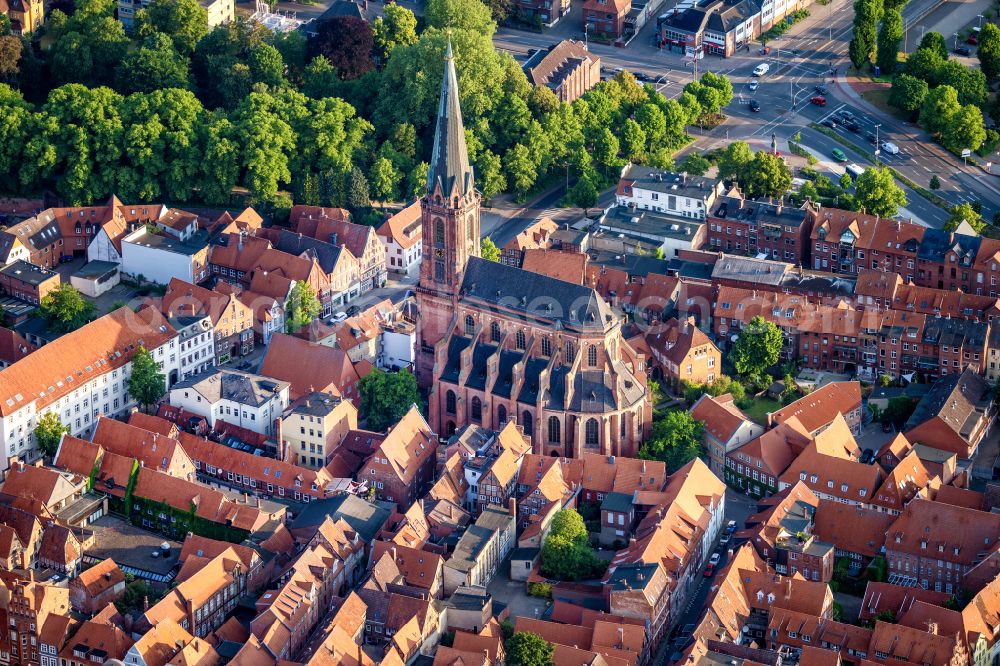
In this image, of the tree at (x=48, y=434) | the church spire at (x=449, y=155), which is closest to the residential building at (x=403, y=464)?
the church spire at (x=449, y=155)

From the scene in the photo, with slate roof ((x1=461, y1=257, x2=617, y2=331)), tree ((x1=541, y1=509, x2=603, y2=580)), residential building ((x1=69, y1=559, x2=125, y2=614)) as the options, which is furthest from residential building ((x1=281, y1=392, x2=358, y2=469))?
tree ((x1=541, y1=509, x2=603, y2=580))

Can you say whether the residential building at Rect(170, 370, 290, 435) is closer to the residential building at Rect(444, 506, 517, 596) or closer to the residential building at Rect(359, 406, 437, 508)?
the residential building at Rect(359, 406, 437, 508)

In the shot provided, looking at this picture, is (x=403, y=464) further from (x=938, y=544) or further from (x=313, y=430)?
(x=938, y=544)

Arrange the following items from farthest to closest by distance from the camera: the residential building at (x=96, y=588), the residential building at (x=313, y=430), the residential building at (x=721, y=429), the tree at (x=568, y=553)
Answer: the residential building at (x=721, y=429)
the residential building at (x=313, y=430)
the tree at (x=568, y=553)
the residential building at (x=96, y=588)

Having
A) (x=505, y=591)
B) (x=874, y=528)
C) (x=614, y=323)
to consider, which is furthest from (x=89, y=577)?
(x=874, y=528)

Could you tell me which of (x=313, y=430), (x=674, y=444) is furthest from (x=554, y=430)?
(x=313, y=430)

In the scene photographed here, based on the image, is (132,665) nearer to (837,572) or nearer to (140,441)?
(140,441)

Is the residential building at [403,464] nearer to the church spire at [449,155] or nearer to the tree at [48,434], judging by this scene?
the church spire at [449,155]
